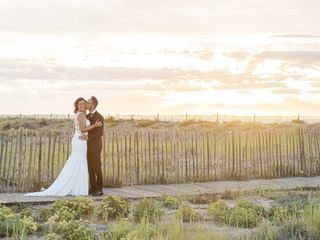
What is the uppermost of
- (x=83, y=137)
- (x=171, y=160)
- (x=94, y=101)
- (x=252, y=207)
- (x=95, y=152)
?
(x=94, y=101)

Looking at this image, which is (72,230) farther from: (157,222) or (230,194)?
(230,194)

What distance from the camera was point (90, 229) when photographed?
354 inches

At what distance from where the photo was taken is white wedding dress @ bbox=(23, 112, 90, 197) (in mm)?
14281

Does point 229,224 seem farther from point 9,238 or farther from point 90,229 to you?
point 9,238

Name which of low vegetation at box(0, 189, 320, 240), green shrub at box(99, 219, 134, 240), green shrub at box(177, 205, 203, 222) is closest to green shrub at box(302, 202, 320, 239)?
low vegetation at box(0, 189, 320, 240)

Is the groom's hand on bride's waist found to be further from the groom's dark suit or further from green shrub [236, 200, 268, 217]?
green shrub [236, 200, 268, 217]

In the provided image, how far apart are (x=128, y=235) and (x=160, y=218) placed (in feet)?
6.94

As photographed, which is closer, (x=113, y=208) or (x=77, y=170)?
(x=113, y=208)

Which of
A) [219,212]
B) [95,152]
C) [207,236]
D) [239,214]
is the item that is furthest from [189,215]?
[95,152]

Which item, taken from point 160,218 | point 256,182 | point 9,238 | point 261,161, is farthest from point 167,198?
point 261,161

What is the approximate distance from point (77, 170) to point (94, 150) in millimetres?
639

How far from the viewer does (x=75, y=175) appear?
14.4m

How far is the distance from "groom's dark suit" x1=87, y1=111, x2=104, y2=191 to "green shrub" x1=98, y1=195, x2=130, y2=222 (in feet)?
10.3

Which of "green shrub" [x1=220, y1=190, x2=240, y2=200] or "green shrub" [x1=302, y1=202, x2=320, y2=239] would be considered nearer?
"green shrub" [x1=302, y1=202, x2=320, y2=239]
